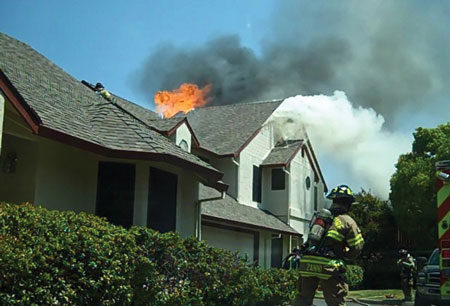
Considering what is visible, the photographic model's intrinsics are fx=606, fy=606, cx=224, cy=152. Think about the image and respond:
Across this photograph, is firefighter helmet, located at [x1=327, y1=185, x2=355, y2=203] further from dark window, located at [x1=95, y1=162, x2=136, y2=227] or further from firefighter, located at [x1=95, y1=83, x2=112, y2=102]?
firefighter, located at [x1=95, y1=83, x2=112, y2=102]

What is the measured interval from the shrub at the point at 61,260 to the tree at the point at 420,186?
22.5m

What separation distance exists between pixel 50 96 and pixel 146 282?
5.49 m

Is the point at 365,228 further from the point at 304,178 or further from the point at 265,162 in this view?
the point at 265,162

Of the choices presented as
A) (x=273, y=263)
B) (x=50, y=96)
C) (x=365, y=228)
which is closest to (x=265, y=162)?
(x=273, y=263)

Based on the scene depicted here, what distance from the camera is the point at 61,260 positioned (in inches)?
258

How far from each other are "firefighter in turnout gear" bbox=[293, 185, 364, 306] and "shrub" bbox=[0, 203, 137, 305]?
2.17m

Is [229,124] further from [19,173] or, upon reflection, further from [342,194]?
[342,194]

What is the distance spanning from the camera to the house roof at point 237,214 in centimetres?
1791

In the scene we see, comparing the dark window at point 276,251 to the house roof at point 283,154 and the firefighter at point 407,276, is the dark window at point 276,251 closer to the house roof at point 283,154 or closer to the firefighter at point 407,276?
the house roof at point 283,154

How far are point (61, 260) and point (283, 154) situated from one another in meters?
20.7

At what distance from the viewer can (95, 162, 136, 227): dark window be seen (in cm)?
1176

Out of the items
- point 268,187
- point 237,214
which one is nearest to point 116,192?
point 237,214

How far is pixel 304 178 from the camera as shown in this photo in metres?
28.3

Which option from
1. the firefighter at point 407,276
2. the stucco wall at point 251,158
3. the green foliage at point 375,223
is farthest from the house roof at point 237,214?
the green foliage at point 375,223
